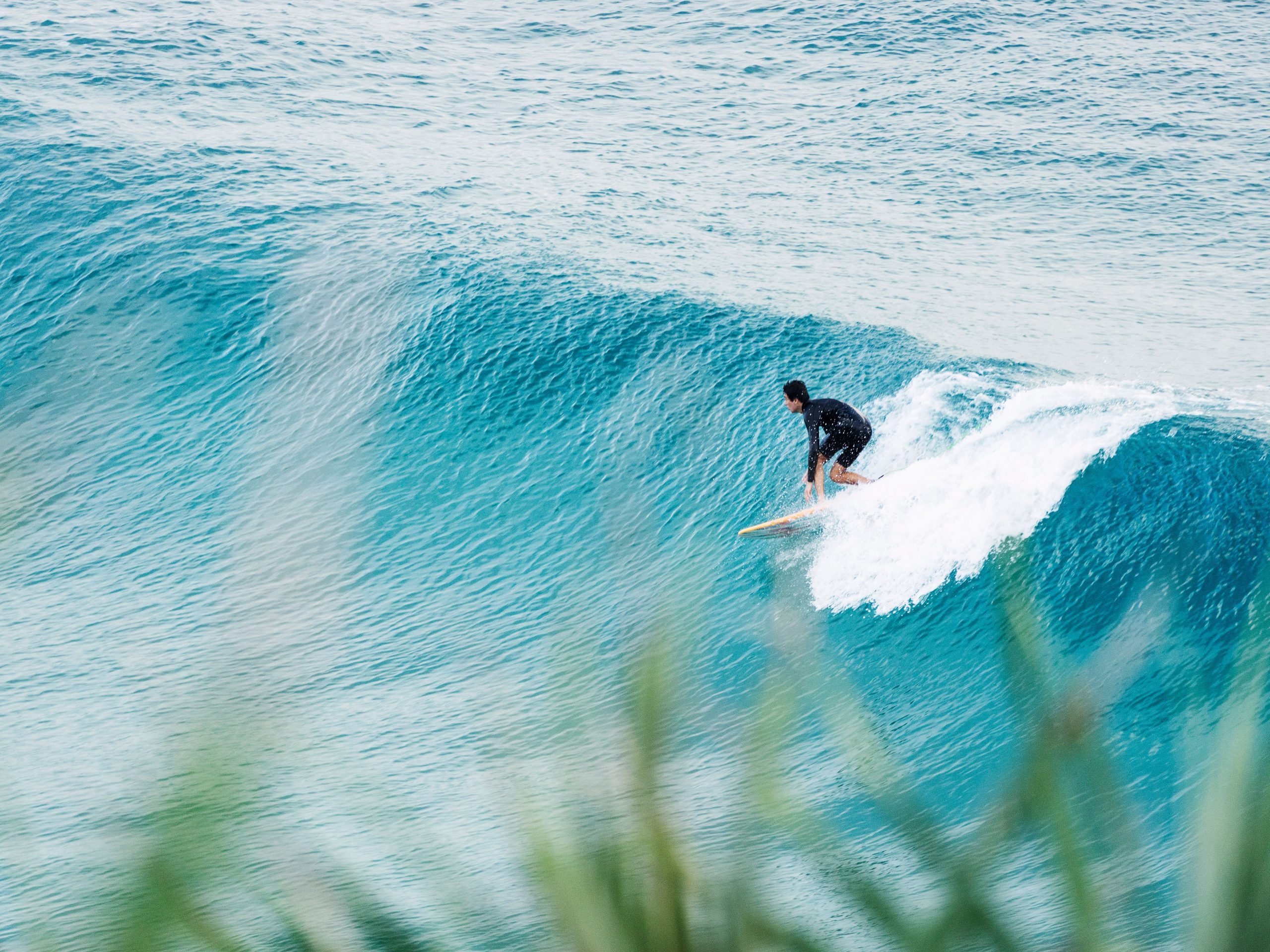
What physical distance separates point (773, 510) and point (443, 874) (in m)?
12.5

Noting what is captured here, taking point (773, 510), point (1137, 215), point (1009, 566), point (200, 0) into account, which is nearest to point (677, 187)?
point (1137, 215)

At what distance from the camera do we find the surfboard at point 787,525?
40.0ft

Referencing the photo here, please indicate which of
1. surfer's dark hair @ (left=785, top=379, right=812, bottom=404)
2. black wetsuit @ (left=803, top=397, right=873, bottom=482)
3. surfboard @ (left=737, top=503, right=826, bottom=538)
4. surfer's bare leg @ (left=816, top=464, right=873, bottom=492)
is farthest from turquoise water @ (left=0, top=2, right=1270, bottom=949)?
surfer's dark hair @ (left=785, top=379, right=812, bottom=404)

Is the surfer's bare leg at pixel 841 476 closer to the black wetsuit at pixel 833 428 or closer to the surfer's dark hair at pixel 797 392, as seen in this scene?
the black wetsuit at pixel 833 428

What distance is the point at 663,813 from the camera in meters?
0.99

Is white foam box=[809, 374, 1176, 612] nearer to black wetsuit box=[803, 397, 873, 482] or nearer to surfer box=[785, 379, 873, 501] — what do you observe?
surfer box=[785, 379, 873, 501]

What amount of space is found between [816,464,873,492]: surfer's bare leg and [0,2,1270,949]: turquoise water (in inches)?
16.7

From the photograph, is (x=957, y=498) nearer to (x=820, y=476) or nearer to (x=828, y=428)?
(x=820, y=476)

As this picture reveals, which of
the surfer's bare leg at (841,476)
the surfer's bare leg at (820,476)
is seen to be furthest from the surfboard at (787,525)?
the surfer's bare leg at (820,476)

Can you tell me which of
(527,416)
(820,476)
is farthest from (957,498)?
(527,416)

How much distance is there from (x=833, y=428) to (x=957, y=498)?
1765 millimetres

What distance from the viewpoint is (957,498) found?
11.9 meters

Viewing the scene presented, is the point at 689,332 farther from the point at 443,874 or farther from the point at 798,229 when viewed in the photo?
the point at 443,874

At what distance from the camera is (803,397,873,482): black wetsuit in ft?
35.6
